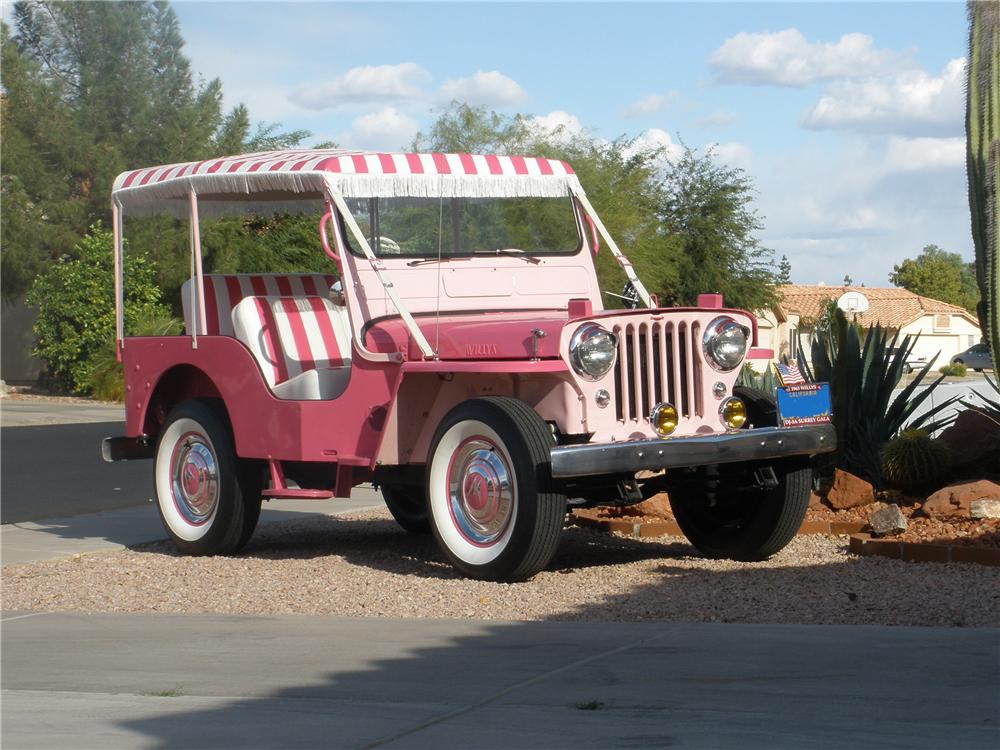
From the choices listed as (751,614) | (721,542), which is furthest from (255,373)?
(751,614)

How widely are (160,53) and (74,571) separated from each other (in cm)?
3242

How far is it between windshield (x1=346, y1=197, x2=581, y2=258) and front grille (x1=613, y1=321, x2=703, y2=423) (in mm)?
1865

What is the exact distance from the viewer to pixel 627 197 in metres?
42.0

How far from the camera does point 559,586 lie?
7902 mm

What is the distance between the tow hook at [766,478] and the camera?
853cm

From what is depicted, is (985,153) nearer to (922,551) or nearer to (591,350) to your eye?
(922,551)

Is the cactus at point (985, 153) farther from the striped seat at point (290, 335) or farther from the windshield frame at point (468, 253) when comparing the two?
the striped seat at point (290, 335)

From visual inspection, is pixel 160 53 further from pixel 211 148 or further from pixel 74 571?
pixel 74 571

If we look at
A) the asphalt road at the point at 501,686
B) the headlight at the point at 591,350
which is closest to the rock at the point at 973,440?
the headlight at the point at 591,350

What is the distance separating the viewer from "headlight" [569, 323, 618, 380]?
7.71 metres

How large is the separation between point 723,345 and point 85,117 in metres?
32.2

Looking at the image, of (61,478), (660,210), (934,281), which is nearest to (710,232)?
(660,210)

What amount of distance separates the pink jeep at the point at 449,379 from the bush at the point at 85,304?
22.7 m

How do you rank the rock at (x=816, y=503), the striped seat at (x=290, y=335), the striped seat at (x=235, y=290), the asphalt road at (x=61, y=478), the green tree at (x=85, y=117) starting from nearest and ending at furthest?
the striped seat at (x=290, y=335) < the rock at (x=816, y=503) < the striped seat at (x=235, y=290) < the asphalt road at (x=61, y=478) < the green tree at (x=85, y=117)
